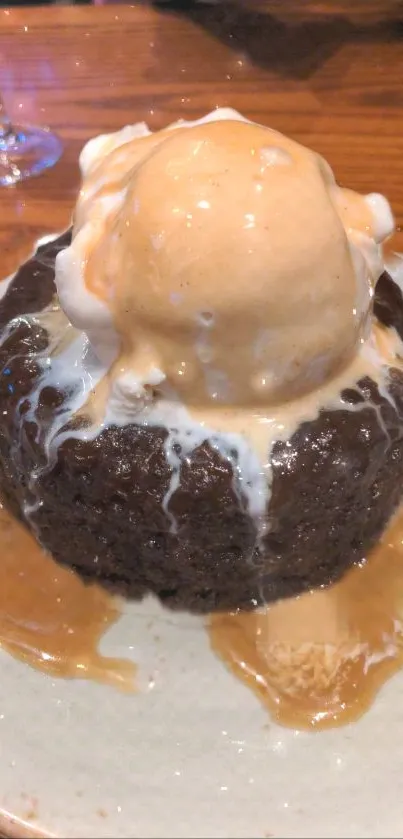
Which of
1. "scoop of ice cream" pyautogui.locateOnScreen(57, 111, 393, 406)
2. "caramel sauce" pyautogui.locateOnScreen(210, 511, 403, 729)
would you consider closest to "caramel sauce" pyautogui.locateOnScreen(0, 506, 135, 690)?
"caramel sauce" pyautogui.locateOnScreen(210, 511, 403, 729)

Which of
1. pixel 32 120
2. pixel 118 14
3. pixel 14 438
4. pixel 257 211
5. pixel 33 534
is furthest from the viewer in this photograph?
pixel 118 14

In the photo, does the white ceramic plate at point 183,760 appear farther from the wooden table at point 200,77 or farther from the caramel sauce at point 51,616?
the wooden table at point 200,77

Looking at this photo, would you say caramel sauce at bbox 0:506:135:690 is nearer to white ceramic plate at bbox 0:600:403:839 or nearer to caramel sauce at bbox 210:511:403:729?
white ceramic plate at bbox 0:600:403:839

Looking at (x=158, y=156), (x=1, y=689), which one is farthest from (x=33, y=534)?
(x=158, y=156)

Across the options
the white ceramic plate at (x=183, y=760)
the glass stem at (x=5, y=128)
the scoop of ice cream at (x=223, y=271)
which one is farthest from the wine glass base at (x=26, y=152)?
the white ceramic plate at (x=183, y=760)

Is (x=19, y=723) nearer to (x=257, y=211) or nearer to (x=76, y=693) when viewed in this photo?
(x=76, y=693)

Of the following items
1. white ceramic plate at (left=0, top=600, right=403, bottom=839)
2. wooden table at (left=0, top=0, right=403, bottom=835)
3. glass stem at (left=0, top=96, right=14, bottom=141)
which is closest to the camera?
white ceramic plate at (left=0, top=600, right=403, bottom=839)
